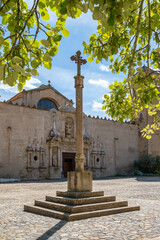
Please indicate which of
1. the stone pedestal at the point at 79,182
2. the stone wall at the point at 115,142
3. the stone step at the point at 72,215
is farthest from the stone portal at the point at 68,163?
the stone step at the point at 72,215

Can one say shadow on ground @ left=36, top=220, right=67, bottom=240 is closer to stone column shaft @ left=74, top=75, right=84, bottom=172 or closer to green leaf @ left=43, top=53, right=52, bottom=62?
stone column shaft @ left=74, top=75, right=84, bottom=172

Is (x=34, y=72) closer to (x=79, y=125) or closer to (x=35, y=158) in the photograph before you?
(x=79, y=125)

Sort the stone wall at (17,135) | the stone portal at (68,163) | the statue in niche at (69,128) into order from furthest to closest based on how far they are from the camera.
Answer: the statue in niche at (69,128)
the stone portal at (68,163)
the stone wall at (17,135)

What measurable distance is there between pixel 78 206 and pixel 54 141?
16.7 metres

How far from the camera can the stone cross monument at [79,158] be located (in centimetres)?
729

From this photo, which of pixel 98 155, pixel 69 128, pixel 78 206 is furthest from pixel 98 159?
pixel 78 206

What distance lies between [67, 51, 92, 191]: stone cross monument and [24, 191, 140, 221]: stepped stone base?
0.30m

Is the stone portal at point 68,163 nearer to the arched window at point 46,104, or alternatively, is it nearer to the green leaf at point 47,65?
the arched window at point 46,104

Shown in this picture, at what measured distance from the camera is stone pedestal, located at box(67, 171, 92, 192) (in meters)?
7.23

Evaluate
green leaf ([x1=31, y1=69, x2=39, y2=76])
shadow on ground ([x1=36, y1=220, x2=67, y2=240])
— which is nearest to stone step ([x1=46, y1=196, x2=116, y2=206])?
shadow on ground ([x1=36, y1=220, x2=67, y2=240])

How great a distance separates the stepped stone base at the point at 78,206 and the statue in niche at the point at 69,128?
1709 cm

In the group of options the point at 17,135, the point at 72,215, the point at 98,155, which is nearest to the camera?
the point at 72,215

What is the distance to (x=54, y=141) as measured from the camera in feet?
74.7

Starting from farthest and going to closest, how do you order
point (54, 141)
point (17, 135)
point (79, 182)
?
point (54, 141), point (17, 135), point (79, 182)
